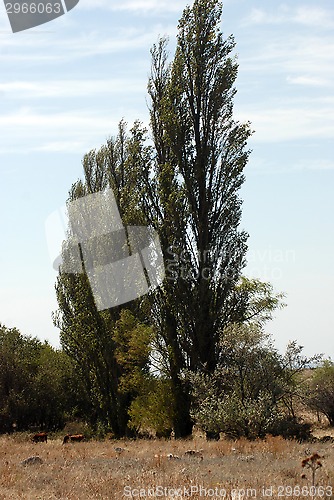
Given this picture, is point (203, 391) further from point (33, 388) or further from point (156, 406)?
point (33, 388)

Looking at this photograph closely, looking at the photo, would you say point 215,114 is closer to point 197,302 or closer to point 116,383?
point 197,302

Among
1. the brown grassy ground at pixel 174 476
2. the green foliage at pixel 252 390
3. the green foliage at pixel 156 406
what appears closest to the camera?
the brown grassy ground at pixel 174 476

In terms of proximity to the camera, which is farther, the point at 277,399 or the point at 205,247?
the point at 205,247

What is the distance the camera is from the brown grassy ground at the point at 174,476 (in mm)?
8352

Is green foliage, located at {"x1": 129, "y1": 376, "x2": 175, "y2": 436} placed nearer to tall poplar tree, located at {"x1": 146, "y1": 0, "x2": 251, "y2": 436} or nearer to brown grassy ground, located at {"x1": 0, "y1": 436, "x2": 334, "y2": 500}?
tall poplar tree, located at {"x1": 146, "y1": 0, "x2": 251, "y2": 436}

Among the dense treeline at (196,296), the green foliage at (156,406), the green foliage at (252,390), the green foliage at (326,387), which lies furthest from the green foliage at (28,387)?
the green foliage at (252,390)

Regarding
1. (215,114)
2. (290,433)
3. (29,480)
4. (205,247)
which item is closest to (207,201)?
(205,247)

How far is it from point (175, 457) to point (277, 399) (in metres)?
5.27

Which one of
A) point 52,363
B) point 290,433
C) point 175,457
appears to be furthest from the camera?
point 52,363

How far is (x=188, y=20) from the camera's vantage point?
22.6 meters

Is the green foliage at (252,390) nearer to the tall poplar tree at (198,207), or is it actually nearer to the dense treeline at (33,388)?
the tall poplar tree at (198,207)

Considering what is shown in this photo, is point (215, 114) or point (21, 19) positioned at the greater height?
point (215, 114)

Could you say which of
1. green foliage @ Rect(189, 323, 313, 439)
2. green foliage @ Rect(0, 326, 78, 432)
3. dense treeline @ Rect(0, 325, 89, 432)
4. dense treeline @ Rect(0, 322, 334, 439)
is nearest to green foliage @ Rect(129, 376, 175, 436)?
dense treeline @ Rect(0, 322, 334, 439)

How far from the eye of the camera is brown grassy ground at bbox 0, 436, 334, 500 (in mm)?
8352
